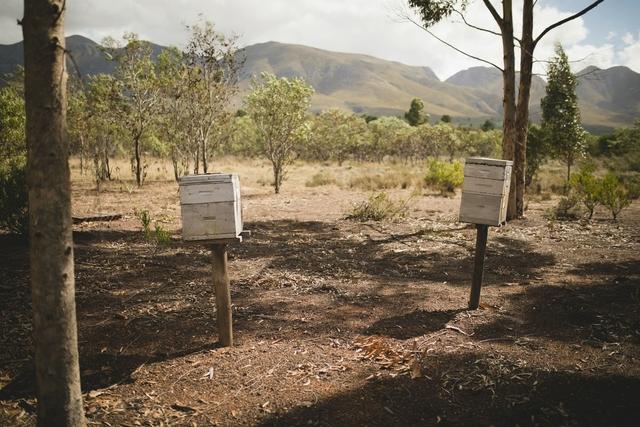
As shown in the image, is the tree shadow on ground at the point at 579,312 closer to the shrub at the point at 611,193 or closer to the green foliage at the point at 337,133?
the shrub at the point at 611,193

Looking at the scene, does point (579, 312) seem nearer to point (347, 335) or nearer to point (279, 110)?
point (347, 335)

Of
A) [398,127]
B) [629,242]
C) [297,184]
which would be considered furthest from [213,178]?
[398,127]

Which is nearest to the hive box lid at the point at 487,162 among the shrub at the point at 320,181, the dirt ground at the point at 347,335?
the dirt ground at the point at 347,335

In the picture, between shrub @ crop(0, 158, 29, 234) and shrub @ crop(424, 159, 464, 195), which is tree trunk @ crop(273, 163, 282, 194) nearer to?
shrub @ crop(424, 159, 464, 195)

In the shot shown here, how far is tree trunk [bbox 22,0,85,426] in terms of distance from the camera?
7.52ft

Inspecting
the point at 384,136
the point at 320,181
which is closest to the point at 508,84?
the point at 320,181

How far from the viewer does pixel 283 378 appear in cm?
381

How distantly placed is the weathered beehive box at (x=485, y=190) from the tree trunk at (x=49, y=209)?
424 centimetres

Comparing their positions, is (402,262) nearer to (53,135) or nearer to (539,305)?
(539,305)

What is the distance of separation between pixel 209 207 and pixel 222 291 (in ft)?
3.12

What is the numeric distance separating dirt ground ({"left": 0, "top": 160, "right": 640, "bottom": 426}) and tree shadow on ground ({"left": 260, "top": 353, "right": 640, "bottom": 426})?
0.05 ft

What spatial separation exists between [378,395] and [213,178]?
2.61m

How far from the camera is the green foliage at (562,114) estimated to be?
19688 mm

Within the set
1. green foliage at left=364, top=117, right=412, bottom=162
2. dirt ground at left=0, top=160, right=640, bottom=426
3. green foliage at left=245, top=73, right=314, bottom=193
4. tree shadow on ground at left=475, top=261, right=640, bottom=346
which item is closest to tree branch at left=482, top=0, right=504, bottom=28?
dirt ground at left=0, top=160, right=640, bottom=426
